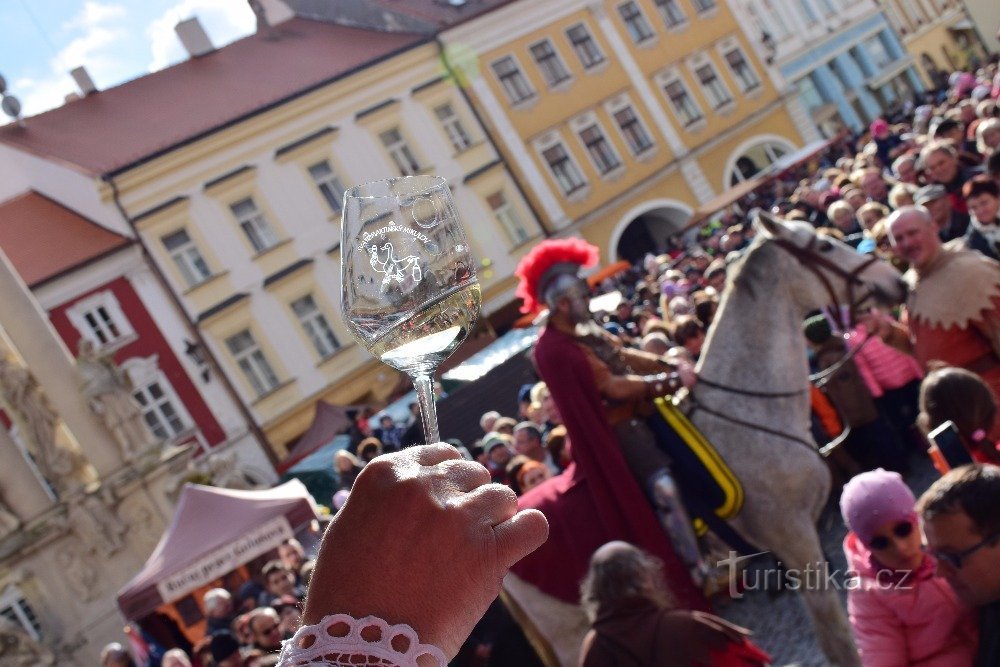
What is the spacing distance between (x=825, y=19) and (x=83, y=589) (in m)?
33.5

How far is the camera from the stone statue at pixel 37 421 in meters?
14.5

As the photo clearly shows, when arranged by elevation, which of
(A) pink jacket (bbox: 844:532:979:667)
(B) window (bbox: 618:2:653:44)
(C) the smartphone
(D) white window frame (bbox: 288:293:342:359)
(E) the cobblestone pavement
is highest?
(B) window (bbox: 618:2:653:44)

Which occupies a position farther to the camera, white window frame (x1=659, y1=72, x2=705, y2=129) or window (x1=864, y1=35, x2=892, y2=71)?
window (x1=864, y1=35, x2=892, y2=71)

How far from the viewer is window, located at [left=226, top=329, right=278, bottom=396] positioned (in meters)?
26.0

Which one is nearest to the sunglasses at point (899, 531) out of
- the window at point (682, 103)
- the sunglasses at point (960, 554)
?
the sunglasses at point (960, 554)

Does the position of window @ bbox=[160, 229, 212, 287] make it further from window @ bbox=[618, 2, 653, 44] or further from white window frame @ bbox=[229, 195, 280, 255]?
window @ bbox=[618, 2, 653, 44]

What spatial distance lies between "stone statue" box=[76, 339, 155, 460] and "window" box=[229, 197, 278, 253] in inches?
474

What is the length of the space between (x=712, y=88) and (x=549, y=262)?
30502mm

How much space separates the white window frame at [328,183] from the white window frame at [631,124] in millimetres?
9340

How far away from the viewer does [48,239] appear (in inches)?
1004

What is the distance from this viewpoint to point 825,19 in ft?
127

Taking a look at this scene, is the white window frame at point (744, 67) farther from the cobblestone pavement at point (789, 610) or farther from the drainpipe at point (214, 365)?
the cobblestone pavement at point (789, 610)

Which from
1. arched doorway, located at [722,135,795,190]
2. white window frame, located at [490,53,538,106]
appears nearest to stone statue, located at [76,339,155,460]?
white window frame, located at [490,53,538,106]

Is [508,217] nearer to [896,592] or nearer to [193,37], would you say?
[193,37]
